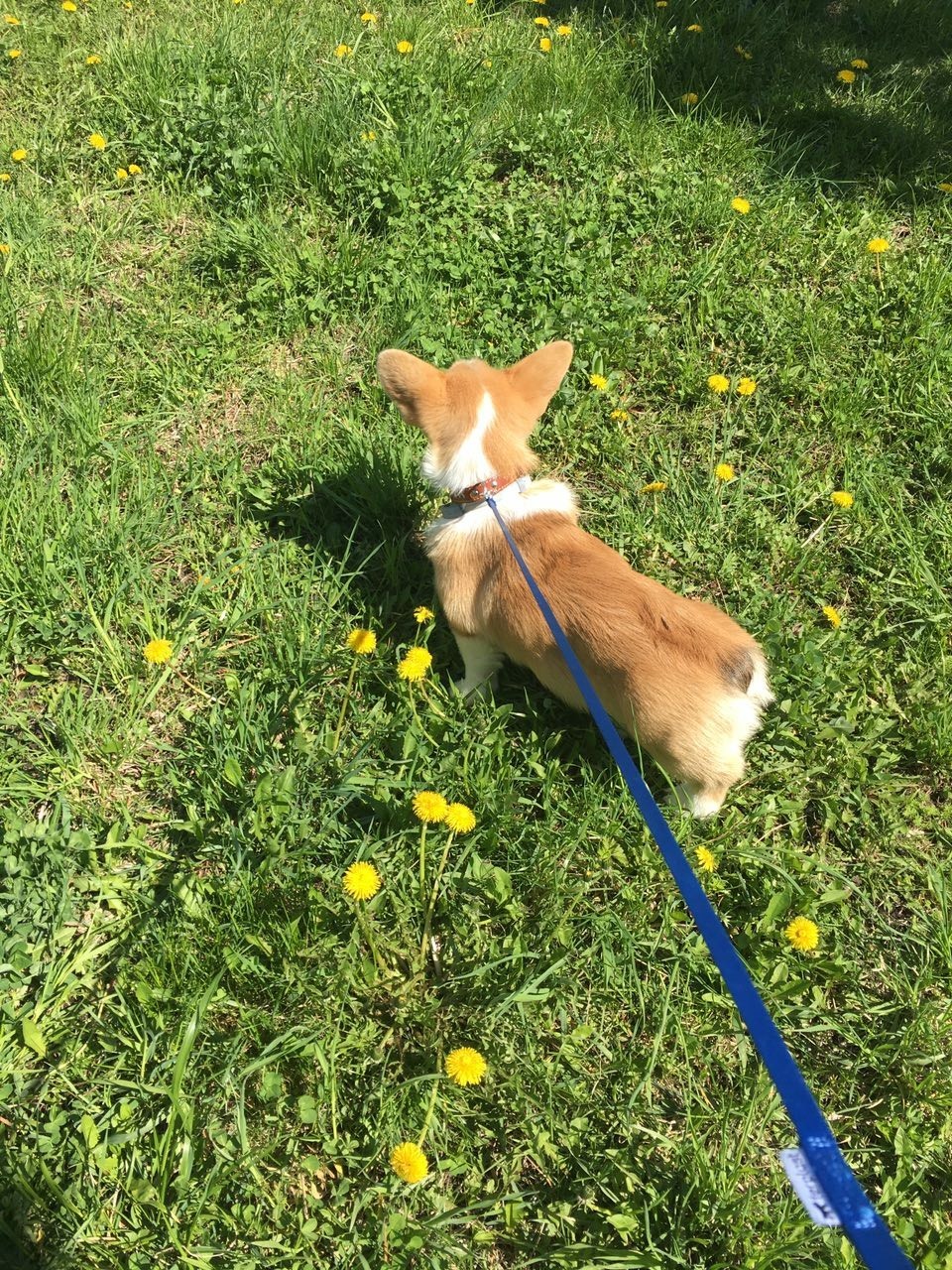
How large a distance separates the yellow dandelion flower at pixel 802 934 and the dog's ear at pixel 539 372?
166 cm

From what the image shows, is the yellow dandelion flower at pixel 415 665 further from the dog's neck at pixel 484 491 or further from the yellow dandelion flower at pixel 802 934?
the yellow dandelion flower at pixel 802 934

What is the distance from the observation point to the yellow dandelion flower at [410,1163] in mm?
1654

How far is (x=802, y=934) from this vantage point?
2066mm

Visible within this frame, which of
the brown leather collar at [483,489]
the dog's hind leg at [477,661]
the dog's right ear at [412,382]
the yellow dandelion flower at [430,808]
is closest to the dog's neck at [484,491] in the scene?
the brown leather collar at [483,489]

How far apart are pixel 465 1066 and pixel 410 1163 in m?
0.21

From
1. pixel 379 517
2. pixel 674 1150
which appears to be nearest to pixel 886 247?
pixel 379 517

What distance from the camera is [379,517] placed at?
3053 mm

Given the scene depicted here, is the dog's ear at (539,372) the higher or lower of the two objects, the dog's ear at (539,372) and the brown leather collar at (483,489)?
the higher

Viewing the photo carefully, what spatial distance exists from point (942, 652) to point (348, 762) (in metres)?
2.03

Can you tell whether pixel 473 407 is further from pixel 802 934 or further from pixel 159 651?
pixel 802 934

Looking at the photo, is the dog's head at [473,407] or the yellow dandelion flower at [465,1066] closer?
the yellow dandelion flower at [465,1066]

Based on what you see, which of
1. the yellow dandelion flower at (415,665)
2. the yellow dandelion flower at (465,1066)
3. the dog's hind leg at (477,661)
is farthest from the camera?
the dog's hind leg at (477,661)

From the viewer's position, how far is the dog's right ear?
2379 millimetres

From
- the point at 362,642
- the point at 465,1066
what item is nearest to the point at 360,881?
the point at 465,1066
